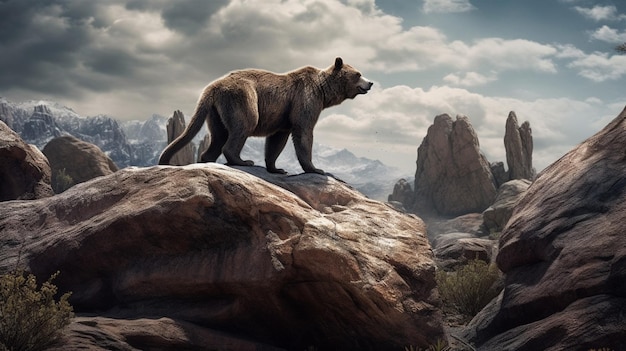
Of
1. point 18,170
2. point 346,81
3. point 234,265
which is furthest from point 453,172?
point 234,265

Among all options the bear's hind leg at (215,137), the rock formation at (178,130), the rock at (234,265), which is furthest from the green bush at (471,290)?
the rock formation at (178,130)

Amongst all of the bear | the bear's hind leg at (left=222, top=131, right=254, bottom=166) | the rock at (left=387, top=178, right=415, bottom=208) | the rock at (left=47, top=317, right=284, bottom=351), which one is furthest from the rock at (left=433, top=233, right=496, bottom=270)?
the rock at (left=387, top=178, right=415, bottom=208)

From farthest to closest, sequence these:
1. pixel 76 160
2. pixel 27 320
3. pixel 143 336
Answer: pixel 76 160 → pixel 143 336 → pixel 27 320

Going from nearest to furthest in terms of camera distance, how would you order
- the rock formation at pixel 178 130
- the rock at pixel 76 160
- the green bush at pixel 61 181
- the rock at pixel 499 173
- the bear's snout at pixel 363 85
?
the bear's snout at pixel 363 85 < the green bush at pixel 61 181 < the rock at pixel 76 160 < the rock formation at pixel 178 130 < the rock at pixel 499 173

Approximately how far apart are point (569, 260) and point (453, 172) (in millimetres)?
73786

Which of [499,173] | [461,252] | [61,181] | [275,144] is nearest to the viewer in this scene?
[275,144]

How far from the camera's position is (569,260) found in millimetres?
8312

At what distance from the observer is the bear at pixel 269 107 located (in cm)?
1059

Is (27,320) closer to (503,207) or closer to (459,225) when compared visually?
(503,207)

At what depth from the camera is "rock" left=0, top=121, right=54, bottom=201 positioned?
17.2m

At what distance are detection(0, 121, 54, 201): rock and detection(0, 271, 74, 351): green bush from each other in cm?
1185

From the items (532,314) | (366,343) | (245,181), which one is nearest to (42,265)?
(245,181)

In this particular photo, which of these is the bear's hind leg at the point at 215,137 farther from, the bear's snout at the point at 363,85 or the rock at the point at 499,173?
the rock at the point at 499,173

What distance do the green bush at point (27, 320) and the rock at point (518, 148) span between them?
70.8 metres
